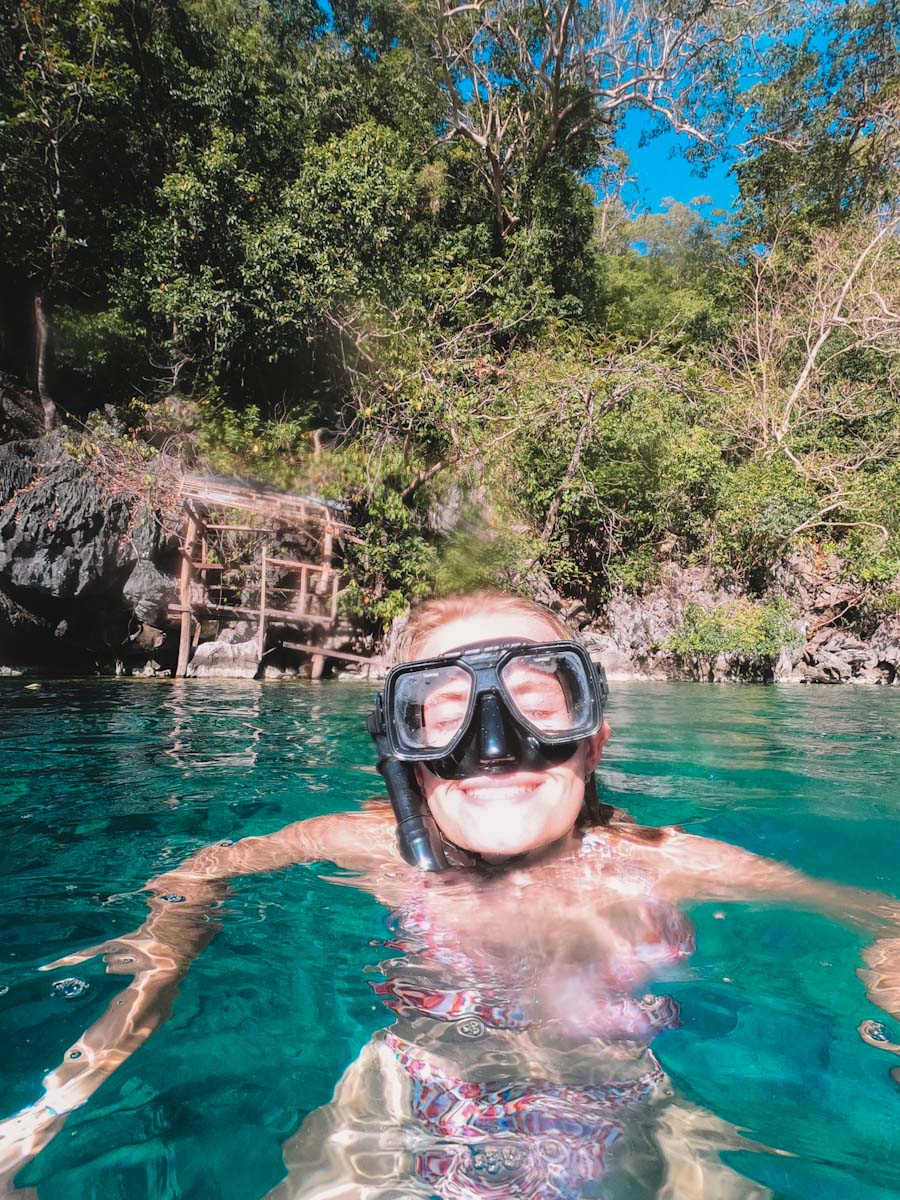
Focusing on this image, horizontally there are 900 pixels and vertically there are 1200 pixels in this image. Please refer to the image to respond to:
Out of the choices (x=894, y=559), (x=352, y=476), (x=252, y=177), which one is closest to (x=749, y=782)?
(x=352, y=476)

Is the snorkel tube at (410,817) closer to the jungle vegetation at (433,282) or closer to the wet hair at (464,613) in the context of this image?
the wet hair at (464,613)

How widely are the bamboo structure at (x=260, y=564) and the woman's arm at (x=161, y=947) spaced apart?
27.0 ft

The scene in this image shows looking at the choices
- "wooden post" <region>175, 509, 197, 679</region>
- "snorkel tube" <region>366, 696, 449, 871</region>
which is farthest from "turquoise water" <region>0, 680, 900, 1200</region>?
"wooden post" <region>175, 509, 197, 679</region>

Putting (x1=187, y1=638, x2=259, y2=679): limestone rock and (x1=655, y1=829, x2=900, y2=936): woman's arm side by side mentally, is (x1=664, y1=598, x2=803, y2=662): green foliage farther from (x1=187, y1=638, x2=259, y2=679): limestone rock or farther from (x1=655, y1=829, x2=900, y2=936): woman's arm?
(x1=655, y1=829, x2=900, y2=936): woman's arm

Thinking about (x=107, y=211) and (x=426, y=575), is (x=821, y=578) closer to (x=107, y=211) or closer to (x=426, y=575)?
(x=426, y=575)

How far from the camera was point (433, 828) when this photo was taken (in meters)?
1.84

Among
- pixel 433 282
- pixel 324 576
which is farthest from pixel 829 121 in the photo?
pixel 324 576

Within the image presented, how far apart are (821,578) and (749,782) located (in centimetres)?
1076

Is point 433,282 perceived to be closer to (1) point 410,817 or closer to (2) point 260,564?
(2) point 260,564

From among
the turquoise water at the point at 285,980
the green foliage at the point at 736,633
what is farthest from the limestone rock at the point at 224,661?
the green foliage at the point at 736,633

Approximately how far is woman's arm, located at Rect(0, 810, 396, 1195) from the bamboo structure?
8233 mm

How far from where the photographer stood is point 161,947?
1.49 m

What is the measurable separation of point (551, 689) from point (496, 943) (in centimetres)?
63

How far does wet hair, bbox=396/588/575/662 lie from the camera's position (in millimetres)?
1999
